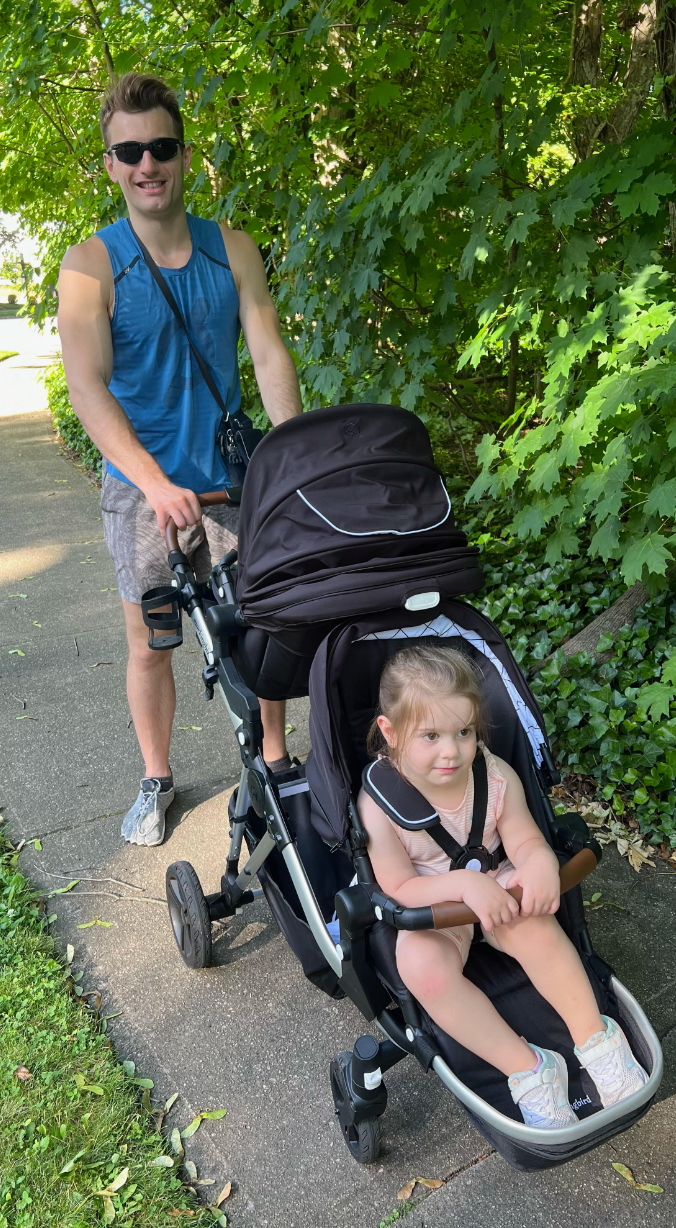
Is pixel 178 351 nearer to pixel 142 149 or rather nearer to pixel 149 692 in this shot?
pixel 142 149

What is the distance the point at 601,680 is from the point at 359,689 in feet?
5.81

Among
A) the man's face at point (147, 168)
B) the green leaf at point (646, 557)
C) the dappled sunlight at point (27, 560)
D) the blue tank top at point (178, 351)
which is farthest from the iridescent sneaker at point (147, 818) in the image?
the dappled sunlight at point (27, 560)

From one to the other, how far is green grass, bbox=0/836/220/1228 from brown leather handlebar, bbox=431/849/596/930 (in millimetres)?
887

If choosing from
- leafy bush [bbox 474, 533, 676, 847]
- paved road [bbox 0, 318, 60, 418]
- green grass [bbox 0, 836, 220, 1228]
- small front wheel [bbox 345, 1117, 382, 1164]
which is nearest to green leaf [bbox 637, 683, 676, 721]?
leafy bush [bbox 474, 533, 676, 847]

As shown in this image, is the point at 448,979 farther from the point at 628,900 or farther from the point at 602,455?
the point at 602,455

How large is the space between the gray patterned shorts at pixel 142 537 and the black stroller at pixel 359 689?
68 cm

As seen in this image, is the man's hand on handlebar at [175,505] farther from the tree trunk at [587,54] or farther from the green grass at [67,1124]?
the tree trunk at [587,54]

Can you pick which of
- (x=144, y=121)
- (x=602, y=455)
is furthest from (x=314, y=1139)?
(x=144, y=121)

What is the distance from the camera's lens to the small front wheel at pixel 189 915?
107 inches

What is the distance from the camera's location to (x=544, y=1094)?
1815mm

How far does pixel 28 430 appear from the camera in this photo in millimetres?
11852

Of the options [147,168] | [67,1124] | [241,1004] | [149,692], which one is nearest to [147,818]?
[149,692]

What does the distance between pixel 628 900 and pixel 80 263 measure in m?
2.55

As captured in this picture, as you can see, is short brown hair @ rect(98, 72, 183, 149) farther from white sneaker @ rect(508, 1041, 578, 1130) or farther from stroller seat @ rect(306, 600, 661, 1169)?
white sneaker @ rect(508, 1041, 578, 1130)
